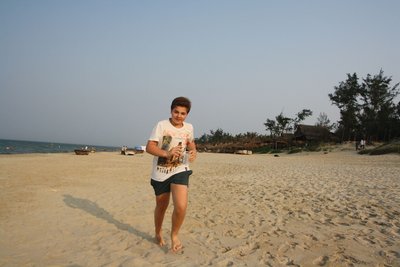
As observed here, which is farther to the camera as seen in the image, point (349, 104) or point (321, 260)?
point (349, 104)

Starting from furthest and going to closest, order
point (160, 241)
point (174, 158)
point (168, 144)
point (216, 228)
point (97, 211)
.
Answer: point (97, 211)
point (216, 228)
point (160, 241)
point (168, 144)
point (174, 158)

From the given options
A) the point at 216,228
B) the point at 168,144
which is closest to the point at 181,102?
the point at 168,144

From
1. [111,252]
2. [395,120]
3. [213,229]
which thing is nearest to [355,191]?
[213,229]

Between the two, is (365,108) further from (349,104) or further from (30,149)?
(30,149)

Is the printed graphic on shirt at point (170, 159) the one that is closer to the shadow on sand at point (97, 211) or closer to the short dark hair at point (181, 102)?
the short dark hair at point (181, 102)

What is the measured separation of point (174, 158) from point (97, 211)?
10.9ft

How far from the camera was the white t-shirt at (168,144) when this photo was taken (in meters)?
3.48

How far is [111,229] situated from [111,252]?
109cm

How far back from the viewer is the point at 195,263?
323 centimetres

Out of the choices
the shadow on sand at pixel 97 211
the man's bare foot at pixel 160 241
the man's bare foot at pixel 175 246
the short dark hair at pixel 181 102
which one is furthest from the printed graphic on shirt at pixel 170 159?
the shadow on sand at pixel 97 211

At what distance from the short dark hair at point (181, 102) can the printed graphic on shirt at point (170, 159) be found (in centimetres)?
39

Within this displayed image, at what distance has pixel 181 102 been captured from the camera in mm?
3588

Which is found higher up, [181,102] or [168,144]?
[181,102]

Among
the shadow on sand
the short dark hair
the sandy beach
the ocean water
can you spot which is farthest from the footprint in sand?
the ocean water
